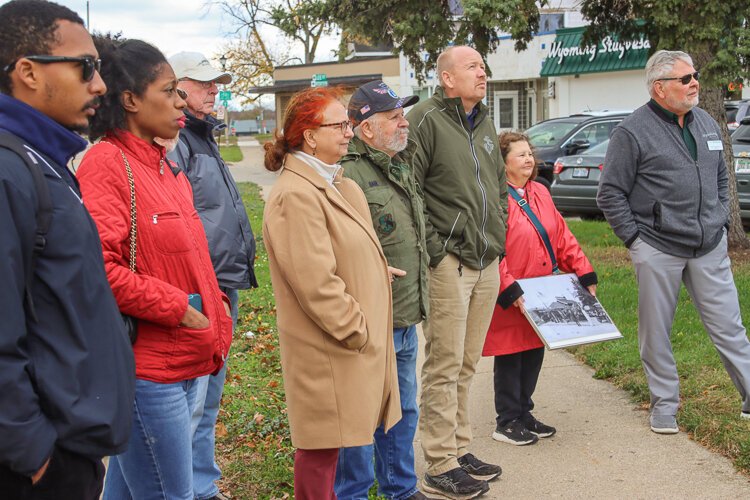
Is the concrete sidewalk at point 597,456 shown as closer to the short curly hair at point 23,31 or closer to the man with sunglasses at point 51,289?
the man with sunglasses at point 51,289

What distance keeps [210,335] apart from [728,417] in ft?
11.6

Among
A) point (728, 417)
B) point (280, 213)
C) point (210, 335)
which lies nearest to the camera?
point (210, 335)

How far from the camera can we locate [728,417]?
5258 millimetres

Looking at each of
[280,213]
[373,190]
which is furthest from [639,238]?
[280,213]

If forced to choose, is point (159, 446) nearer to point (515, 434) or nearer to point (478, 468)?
point (478, 468)

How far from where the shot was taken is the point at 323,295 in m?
3.37

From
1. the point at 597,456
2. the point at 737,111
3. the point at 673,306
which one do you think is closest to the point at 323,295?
the point at 597,456

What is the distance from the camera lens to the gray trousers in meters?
5.32

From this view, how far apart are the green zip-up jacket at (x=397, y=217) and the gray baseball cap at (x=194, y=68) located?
30.1 inches

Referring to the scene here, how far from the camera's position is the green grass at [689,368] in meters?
5.10

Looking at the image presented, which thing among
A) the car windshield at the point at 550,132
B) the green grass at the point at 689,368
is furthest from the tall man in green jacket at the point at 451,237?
the car windshield at the point at 550,132

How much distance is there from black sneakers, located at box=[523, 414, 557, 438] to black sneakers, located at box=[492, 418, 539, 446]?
0.05 meters

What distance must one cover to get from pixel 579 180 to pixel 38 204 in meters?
12.6

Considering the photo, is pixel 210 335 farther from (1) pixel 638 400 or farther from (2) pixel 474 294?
(1) pixel 638 400
